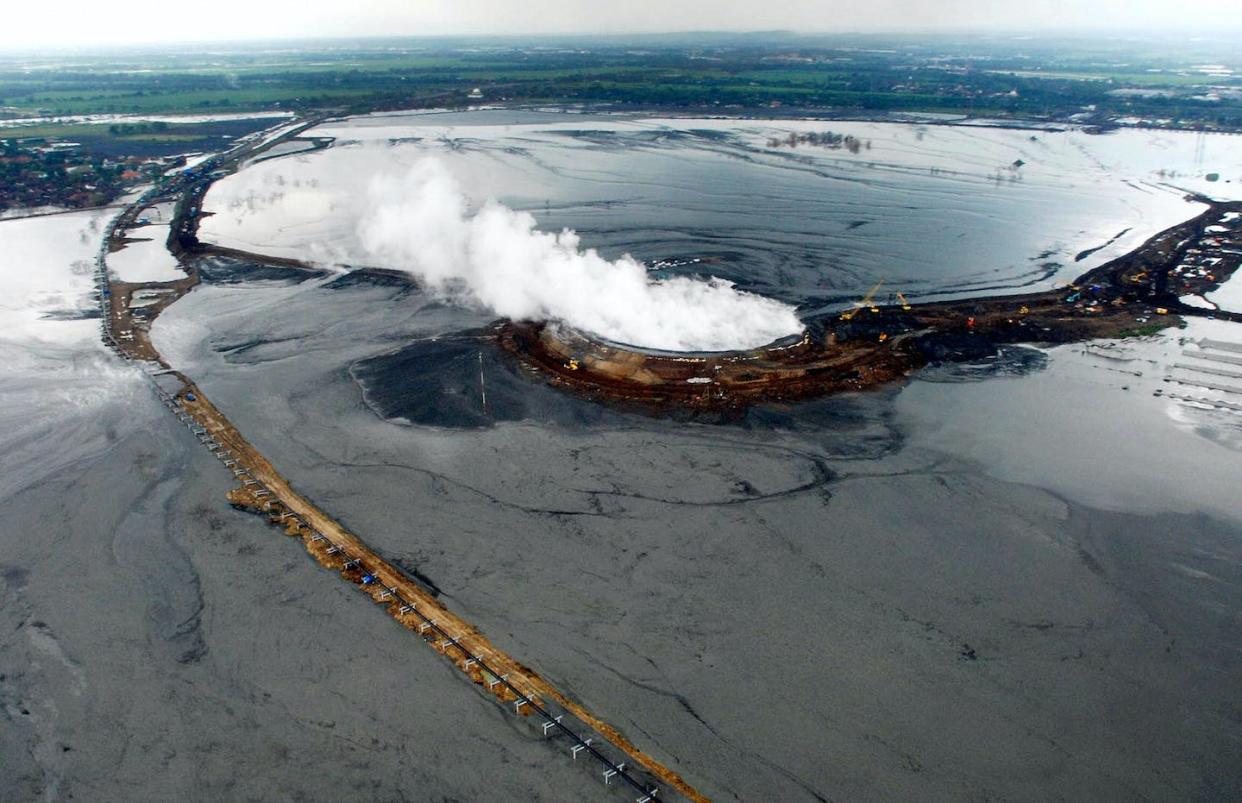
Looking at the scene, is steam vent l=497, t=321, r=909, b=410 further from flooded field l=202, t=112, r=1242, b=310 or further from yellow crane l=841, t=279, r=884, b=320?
flooded field l=202, t=112, r=1242, b=310

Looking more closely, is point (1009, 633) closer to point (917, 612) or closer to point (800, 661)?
point (917, 612)

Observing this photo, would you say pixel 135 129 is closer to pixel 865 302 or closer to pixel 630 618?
pixel 865 302

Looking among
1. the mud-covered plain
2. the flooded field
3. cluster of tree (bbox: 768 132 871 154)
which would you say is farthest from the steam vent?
cluster of tree (bbox: 768 132 871 154)

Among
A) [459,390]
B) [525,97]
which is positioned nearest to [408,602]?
[459,390]

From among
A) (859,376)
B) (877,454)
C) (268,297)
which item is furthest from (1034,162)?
(268,297)

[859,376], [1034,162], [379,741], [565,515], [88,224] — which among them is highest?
[1034,162]

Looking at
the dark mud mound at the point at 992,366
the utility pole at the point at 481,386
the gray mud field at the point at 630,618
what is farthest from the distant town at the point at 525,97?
the gray mud field at the point at 630,618
